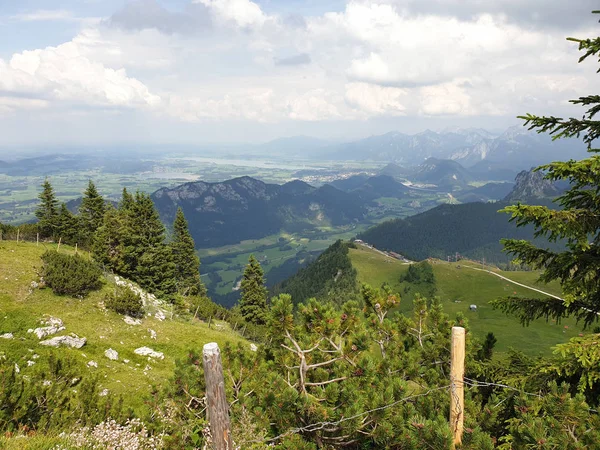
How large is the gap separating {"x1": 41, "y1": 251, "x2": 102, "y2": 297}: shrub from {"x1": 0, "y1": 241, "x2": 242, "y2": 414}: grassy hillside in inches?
27.4

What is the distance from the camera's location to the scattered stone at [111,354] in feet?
74.3

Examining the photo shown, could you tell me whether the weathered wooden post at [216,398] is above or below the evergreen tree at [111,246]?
above

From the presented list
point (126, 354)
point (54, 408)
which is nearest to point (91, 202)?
point (126, 354)

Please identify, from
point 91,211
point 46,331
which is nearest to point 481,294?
point 91,211

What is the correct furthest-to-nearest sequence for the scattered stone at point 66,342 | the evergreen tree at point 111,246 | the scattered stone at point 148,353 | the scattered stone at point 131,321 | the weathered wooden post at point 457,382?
the evergreen tree at point 111,246 → the scattered stone at point 131,321 → the scattered stone at point 148,353 → the scattered stone at point 66,342 → the weathered wooden post at point 457,382

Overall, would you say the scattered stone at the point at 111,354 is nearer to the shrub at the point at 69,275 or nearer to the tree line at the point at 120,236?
the shrub at the point at 69,275

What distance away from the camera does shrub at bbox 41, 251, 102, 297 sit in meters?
27.7

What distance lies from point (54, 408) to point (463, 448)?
450 inches

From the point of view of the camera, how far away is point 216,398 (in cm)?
589

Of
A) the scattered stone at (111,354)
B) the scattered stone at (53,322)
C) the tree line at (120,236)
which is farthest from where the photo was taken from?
the tree line at (120,236)

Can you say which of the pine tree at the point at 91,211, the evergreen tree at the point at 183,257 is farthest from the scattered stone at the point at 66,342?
the evergreen tree at the point at 183,257

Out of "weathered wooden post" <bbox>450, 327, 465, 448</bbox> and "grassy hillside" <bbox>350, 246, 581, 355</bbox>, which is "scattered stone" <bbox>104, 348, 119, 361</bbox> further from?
"grassy hillside" <bbox>350, 246, 581, 355</bbox>

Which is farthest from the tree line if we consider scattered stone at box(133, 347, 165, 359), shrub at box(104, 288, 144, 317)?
scattered stone at box(133, 347, 165, 359)

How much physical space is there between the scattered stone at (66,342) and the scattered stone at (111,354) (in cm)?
160
